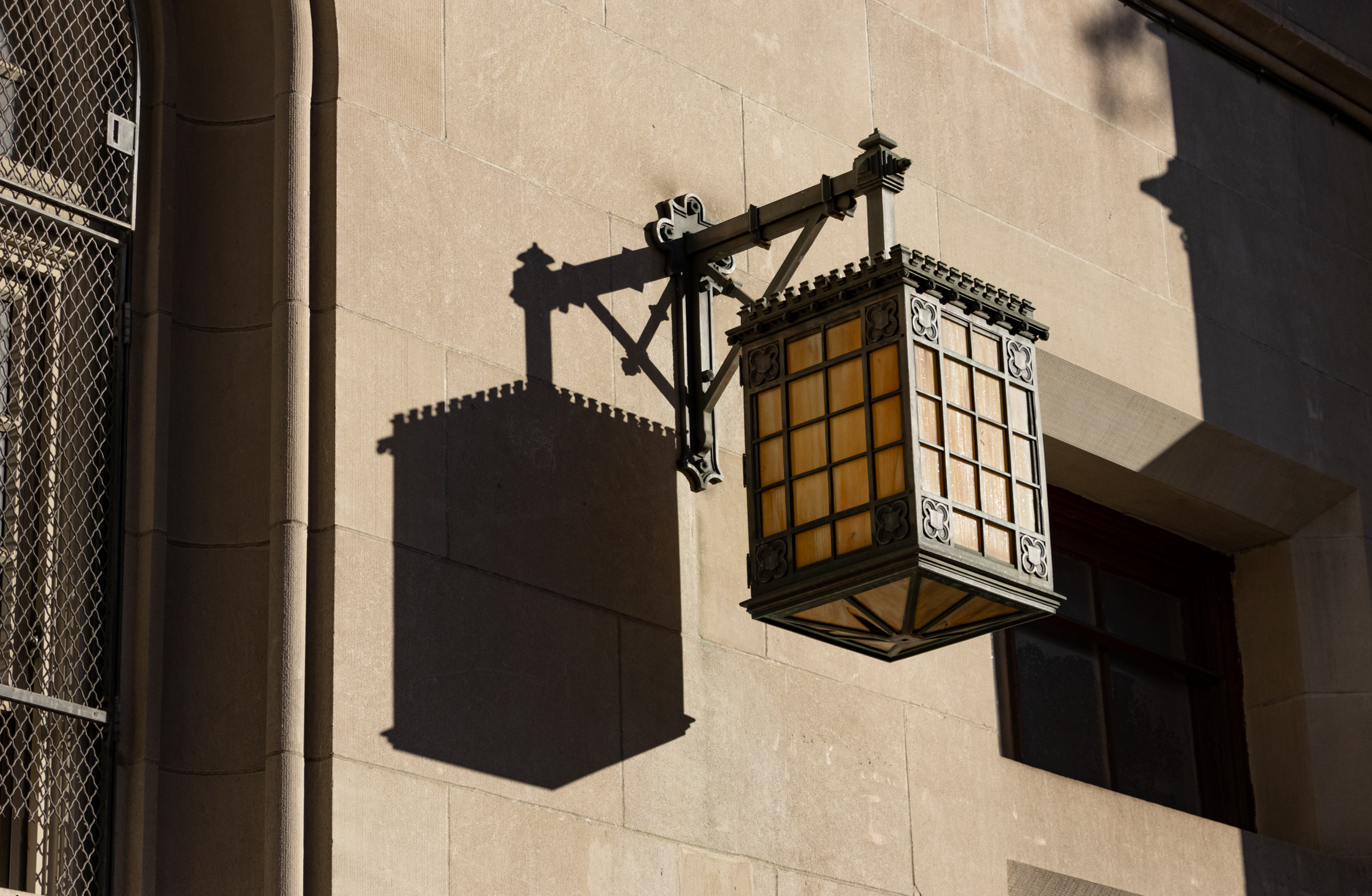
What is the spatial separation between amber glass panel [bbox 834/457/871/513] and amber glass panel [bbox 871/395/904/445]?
9 centimetres

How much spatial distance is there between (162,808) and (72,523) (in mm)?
854

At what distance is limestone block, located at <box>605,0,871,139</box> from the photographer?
808 centimetres

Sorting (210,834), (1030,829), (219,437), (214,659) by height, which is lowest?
(210,834)

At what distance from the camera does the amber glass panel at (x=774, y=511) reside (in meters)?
6.76

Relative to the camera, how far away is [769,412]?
6.91m

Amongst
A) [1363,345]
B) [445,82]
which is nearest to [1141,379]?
[1363,345]

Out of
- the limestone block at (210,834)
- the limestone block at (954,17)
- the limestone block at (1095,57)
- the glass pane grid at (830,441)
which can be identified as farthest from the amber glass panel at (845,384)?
the limestone block at (1095,57)

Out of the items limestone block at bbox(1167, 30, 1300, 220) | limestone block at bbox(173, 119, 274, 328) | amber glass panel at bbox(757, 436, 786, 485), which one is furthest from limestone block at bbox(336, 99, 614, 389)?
limestone block at bbox(1167, 30, 1300, 220)

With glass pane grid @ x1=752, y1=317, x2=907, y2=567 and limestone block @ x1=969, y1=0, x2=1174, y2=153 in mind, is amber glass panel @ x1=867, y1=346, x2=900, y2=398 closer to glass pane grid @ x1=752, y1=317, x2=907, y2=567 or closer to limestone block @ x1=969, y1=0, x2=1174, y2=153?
glass pane grid @ x1=752, y1=317, x2=907, y2=567

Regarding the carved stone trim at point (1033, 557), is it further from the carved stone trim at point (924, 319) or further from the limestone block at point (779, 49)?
the limestone block at point (779, 49)

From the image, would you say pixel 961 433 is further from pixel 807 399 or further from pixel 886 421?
pixel 807 399

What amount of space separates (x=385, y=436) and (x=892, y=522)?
1.51 meters

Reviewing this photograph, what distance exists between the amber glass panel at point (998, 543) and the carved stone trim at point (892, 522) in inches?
14.6

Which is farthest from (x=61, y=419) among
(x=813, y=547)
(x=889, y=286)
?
(x=889, y=286)
